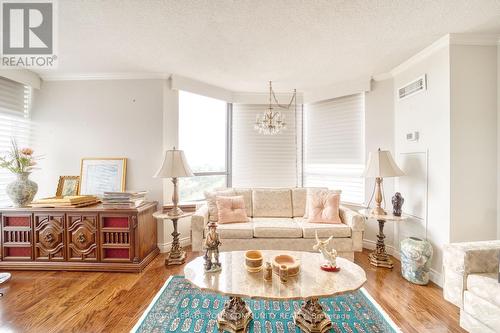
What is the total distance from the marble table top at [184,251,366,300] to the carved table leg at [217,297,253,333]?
25cm

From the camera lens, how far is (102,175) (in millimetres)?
3355

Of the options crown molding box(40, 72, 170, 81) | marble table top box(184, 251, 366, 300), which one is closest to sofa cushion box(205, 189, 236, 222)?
marble table top box(184, 251, 366, 300)

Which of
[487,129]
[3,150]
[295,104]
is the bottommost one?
[3,150]

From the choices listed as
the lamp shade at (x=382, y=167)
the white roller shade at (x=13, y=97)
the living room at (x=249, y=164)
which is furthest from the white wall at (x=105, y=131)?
the lamp shade at (x=382, y=167)

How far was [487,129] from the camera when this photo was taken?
7.88ft

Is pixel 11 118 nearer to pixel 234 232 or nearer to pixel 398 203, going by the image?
pixel 234 232

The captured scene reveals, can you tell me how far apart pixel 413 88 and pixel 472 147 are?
100 centimetres

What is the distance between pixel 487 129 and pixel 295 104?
261cm

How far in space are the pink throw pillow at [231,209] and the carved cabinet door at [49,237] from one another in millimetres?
1990

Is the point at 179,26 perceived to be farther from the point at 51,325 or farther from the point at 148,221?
the point at 51,325

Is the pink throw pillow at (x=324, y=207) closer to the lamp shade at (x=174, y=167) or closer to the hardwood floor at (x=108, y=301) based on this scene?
the hardwood floor at (x=108, y=301)

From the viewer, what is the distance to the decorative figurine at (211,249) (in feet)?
5.97

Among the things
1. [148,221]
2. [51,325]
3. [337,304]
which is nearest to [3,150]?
[148,221]

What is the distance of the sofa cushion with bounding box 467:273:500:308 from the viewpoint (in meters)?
1.57
